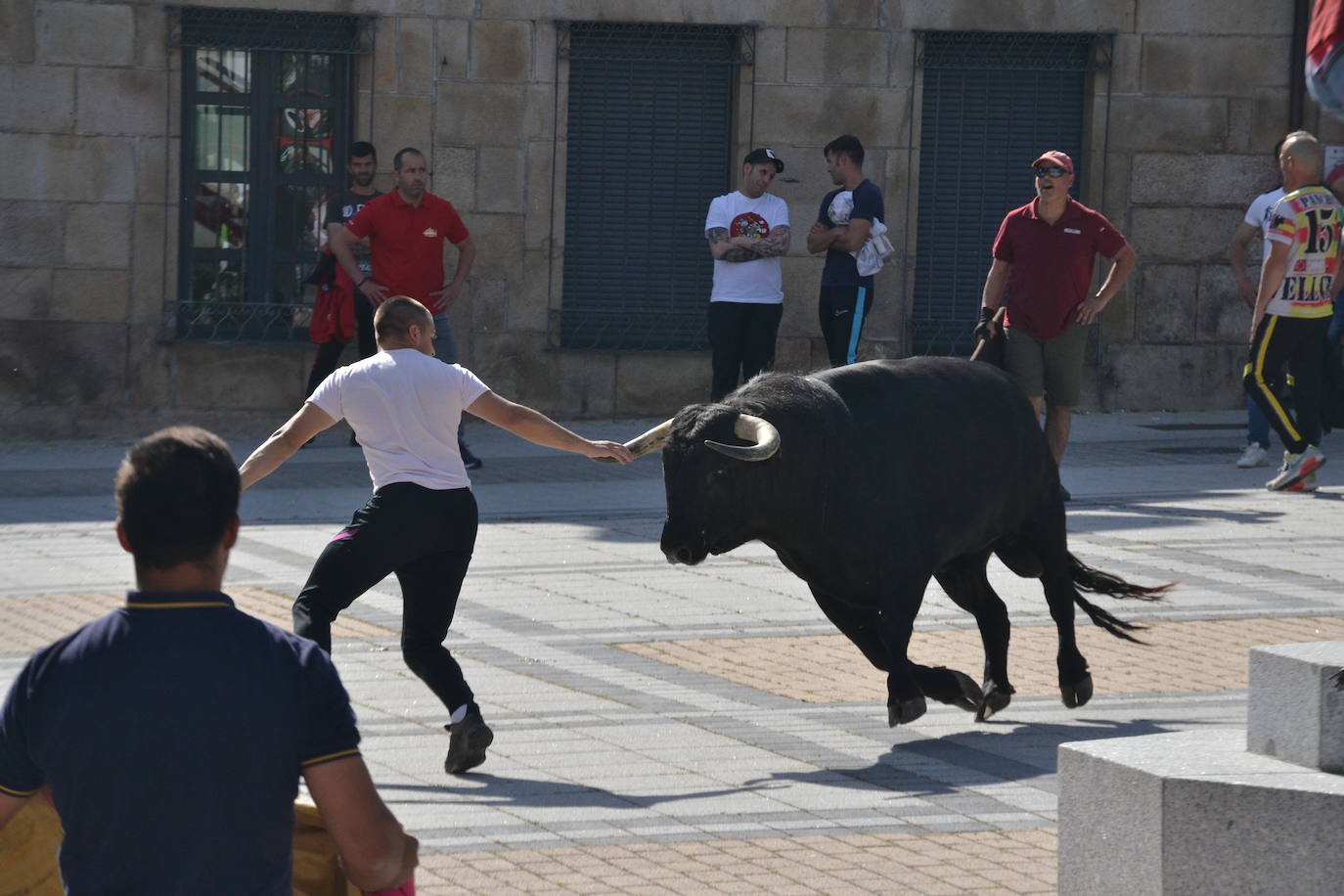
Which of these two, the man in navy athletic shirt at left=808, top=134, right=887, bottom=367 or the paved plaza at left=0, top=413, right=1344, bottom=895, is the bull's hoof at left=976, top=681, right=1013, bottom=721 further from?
the man in navy athletic shirt at left=808, top=134, right=887, bottom=367

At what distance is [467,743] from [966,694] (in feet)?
6.17

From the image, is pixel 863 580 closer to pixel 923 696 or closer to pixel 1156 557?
pixel 923 696

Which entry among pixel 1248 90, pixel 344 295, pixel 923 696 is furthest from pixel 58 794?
pixel 1248 90

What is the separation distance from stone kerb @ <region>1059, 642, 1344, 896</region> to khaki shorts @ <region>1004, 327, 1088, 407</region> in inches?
286

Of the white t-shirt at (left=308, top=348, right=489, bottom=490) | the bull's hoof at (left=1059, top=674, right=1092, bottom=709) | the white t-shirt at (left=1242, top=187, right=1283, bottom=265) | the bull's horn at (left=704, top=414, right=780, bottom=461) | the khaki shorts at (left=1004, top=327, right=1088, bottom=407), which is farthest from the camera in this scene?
the white t-shirt at (left=1242, top=187, right=1283, bottom=265)

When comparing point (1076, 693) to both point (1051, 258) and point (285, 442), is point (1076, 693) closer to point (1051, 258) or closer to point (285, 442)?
point (285, 442)

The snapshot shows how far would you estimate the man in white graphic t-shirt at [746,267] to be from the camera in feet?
47.6

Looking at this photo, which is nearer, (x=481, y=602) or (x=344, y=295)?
(x=481, y=602)

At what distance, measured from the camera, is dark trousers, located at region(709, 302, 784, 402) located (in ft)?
48.0

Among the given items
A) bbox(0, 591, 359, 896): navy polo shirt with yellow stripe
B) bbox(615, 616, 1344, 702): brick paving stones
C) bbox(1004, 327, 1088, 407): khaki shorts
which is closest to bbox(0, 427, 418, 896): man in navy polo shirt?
bbox(0, 591, 359, 896): navy polo shirt with yellow stripe

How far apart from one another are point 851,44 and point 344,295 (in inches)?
176

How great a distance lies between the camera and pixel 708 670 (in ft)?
28.1

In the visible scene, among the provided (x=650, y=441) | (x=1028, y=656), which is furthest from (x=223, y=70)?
(x=650, y=441)

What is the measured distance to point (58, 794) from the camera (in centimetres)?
308
